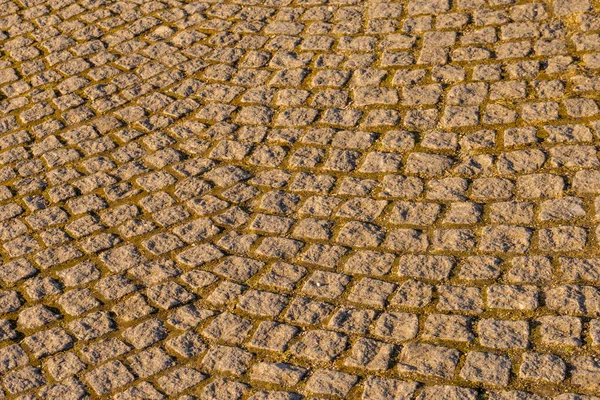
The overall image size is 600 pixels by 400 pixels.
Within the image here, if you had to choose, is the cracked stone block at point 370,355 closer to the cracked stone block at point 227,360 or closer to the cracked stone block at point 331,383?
the cracked stone block at point 331,383

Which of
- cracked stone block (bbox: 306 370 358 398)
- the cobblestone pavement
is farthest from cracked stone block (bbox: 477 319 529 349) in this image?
cracked stone block (bbox: 306 370 358 398)

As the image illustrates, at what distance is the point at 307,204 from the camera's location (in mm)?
5344

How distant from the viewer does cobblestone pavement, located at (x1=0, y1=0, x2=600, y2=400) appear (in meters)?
4.31

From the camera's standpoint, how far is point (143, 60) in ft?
23.2

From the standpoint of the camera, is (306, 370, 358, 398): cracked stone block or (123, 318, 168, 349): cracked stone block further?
(123, 318, 168, 349): cracked stone block

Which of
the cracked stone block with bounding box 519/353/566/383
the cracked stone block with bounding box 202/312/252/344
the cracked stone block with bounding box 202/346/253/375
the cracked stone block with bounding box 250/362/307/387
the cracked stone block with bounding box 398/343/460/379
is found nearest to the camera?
the cracked stone block with bounding box 519/353/566/383

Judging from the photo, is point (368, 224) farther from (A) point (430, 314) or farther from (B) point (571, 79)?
(B) point (571, 79)

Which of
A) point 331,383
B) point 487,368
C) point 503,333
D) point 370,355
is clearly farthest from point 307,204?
point 487,368

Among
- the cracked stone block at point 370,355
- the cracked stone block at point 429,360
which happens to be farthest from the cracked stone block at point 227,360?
the cracked stone block at point 429,360

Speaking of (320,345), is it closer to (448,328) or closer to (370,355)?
(370,355)

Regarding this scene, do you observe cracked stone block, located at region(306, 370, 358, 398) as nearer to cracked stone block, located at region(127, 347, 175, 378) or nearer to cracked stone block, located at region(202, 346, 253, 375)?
cracked stone block, located at region(202, 346, 253, 375)

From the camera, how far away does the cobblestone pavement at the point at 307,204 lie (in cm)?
431

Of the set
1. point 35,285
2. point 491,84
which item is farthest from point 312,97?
point 35,285

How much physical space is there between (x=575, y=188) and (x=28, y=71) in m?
4.40
